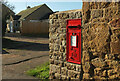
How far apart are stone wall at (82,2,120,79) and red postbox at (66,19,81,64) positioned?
19 centimetres

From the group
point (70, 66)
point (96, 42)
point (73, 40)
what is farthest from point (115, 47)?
point (70, 66)

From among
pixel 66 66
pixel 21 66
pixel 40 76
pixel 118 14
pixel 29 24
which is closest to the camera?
pixel 118 14

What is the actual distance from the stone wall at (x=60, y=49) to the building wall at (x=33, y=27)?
1908cm

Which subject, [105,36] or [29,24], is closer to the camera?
[105,36]

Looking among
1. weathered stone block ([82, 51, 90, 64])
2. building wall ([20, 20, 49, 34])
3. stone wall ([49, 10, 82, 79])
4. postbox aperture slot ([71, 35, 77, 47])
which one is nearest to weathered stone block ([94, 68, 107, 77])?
weathered stone block ([82, 51, 90, 64])

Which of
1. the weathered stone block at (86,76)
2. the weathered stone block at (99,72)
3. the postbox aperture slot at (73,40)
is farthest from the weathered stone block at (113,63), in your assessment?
the postbox aperture slot at (73,40)

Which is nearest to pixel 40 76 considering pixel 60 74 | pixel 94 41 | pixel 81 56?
pixel 60 74

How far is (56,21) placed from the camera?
4.84 m

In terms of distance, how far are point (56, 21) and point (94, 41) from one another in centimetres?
148

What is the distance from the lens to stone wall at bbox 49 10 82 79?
442 centimetres

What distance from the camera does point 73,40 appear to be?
4.42 metres

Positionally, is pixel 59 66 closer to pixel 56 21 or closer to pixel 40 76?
pixel 40 76

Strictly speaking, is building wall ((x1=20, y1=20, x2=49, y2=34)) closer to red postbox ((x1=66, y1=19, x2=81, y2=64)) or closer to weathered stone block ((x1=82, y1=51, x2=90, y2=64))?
red postbox ((x1=66, y1=19, x2=81, y2=64))

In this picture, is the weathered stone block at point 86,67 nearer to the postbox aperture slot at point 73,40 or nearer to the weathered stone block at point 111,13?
the postbox aperture slot at point 73,40
